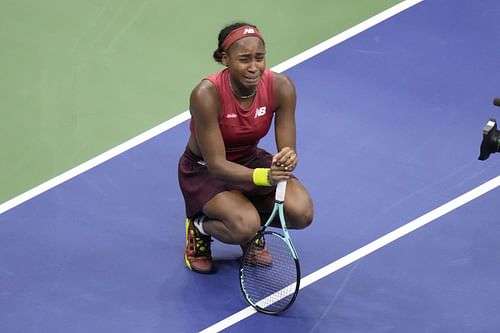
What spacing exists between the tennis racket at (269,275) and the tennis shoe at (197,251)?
328mm

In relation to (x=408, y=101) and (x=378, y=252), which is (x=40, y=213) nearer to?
(x=378, y=252)

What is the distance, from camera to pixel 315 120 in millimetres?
8578

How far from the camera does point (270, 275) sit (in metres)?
7.12

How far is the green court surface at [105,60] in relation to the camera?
845cm

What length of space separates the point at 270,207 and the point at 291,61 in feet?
7.71

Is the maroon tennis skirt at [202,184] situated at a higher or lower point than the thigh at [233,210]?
higher

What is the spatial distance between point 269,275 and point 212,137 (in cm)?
94

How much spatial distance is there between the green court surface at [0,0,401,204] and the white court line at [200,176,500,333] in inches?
76.7

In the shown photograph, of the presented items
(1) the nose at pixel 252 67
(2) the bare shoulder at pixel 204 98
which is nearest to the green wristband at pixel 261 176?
(2) the bare shoulder at pixel 204 98

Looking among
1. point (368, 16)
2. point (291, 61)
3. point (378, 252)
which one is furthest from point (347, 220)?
point (368, 16)

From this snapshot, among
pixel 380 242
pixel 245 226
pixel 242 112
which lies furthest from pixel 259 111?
pixel 380 242

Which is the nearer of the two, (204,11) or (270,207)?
(270,207)

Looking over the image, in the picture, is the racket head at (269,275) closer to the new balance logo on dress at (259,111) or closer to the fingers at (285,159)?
the fingers at (285,159)

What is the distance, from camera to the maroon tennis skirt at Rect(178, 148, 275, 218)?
707 centimetres
